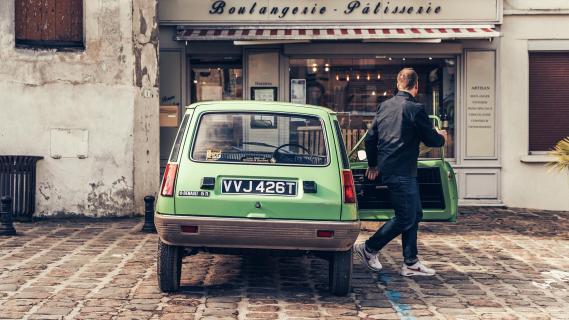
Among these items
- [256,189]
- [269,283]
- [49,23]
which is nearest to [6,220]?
[49,23]

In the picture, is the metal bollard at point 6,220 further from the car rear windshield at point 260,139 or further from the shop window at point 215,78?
the shop window at point 215,78

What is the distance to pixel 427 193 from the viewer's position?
31.4 ft

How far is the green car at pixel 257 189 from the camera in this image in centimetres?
701

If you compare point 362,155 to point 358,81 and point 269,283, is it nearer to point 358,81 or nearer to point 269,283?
point 269,283

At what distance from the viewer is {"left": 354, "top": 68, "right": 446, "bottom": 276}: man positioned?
8281 millimetres

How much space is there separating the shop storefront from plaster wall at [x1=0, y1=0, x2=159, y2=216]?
2.07 metres

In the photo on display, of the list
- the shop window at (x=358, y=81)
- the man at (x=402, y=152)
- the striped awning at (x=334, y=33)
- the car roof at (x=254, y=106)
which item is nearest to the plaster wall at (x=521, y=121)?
the striped awning at (x=334, y=33)

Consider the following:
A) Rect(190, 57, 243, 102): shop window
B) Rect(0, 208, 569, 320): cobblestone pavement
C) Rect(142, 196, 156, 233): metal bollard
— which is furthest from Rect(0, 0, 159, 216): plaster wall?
A: Rect(190, 57, 243, 102): shop window

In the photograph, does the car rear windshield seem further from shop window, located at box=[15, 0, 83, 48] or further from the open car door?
shop window, located at box=[15, 0, 83, 48]

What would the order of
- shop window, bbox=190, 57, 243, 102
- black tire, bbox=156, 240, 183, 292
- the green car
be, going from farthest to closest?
shop window, bbox=190, 57, 243, 102, black tire, bbox=156, 240, 183, 292, the green car

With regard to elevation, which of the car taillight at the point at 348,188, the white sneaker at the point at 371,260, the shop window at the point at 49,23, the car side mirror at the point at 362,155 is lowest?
the white sneaker at the point at 371,260

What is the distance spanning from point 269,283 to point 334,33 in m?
7.80

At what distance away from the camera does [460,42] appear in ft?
52.1

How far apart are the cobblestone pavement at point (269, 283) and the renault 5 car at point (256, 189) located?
448mm
